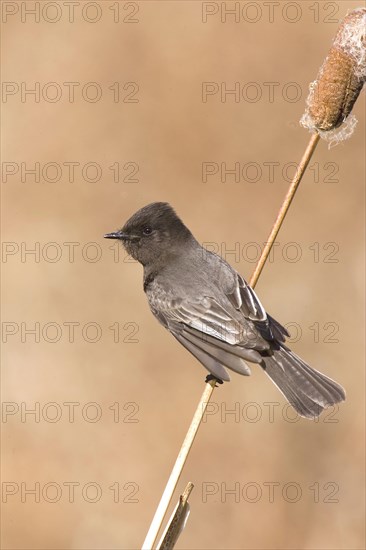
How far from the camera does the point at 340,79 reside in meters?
3.49

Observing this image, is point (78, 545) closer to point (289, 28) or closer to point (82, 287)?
point (82, 287)

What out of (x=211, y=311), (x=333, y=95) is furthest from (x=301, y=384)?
(x=333, y=95)

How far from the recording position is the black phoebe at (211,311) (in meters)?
4.66

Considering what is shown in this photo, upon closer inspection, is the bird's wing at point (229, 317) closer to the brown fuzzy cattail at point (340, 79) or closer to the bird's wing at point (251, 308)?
the bird's wing at point (251, 308)

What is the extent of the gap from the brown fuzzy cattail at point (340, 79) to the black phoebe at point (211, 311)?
145 centimetres

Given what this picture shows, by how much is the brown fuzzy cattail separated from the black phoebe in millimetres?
1447

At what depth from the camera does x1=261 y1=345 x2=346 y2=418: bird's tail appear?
4.64 metres

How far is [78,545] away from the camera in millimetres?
6906

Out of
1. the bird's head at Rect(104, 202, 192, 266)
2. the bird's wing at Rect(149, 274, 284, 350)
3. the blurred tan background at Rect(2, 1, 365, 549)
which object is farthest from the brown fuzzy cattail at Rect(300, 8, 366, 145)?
the blurred tan background at Rect(2, 1, 365, 549)

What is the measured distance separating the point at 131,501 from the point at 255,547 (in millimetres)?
1100

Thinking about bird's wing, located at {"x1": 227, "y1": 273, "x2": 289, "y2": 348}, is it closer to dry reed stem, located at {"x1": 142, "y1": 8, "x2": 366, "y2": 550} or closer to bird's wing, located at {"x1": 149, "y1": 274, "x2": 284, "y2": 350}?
bird's wing, located at {"x1": 149, "y1": 274, "x2": 284, "y2": 350}

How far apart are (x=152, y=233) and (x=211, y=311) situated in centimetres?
66

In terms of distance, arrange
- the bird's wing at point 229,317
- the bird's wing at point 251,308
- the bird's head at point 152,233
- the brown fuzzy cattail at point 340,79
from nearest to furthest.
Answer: the brown fuzzy cattail at point 340,79 < the bird's wing at point 229,317 < the bird's wing at point 251,308 < the bird's head at point 152,233

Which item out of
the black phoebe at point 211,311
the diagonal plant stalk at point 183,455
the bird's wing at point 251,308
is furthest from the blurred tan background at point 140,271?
the diagonal plant stalk at point 183,455
